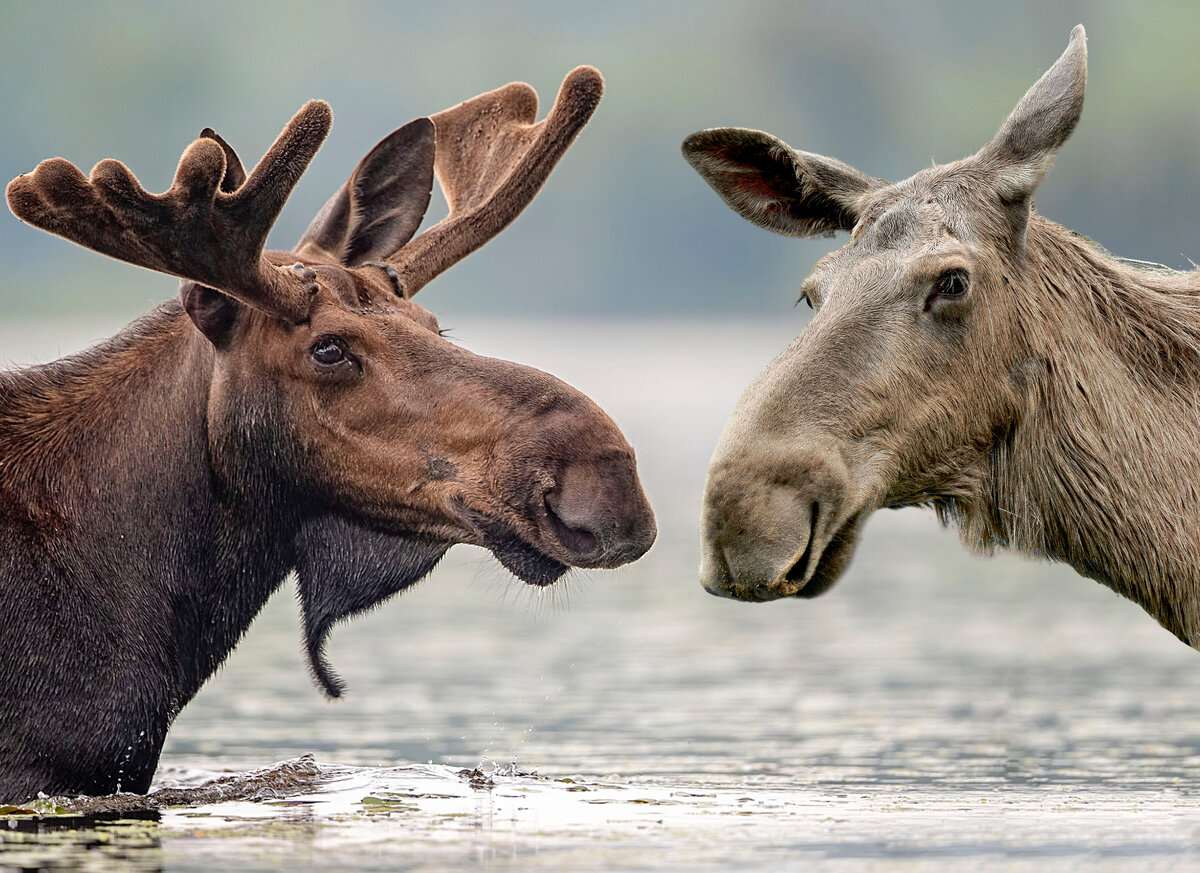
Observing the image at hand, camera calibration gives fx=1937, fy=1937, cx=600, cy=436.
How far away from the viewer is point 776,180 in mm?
6680

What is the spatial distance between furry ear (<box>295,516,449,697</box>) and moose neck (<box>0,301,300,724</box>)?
12cm

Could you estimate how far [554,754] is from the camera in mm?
8820

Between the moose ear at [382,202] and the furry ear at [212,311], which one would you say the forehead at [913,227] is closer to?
the furry ear at [212,311]

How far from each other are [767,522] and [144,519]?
8.18 feet

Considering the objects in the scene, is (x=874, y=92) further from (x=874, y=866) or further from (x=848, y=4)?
(x=874, y=866)

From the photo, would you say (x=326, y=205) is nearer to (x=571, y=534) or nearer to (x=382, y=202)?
(x=382, y=202)

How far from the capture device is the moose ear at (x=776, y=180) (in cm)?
647

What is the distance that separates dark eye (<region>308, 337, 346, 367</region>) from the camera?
6.59 metres

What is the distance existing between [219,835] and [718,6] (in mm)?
117518

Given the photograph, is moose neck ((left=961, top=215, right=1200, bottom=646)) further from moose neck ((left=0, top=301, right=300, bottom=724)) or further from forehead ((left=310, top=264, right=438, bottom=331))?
Result: moose neck ((left=0, top=301, right=300, bottom=724))

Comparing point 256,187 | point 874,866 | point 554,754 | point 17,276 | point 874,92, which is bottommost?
point 874,866

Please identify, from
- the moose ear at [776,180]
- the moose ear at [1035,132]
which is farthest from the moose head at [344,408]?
the moose ear at [1035,132]

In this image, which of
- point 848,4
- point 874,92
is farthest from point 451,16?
point 874,92

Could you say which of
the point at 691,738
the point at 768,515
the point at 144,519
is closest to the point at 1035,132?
the point at 768,515
